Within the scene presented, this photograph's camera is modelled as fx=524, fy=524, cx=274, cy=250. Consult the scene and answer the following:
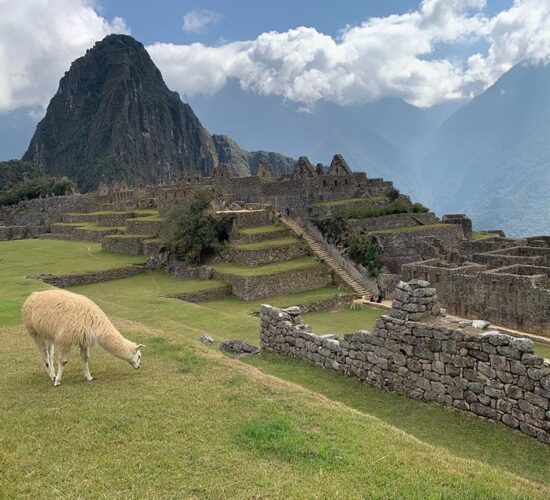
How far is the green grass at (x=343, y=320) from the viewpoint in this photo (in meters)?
18.8

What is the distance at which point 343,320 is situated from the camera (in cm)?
2084

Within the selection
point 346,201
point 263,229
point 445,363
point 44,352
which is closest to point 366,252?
point 263,229

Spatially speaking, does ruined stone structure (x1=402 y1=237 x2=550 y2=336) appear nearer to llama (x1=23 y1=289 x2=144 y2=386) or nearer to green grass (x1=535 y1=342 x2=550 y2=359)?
green grass (x1=535 y1=342 x2=550 y2=359)

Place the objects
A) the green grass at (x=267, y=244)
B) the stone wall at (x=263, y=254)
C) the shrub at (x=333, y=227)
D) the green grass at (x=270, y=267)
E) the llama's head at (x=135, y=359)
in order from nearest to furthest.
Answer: the llama's head at (x=135, y=359) < the green grass at (x=270, y=267) < the stone wall at (x=263, y=254) < the green grass at (x=267, y=244) < the shrub at (x=333, y=227)

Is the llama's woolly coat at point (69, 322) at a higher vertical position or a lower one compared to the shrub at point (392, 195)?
lower

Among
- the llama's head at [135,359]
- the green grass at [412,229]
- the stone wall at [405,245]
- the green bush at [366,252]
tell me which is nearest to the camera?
the llama's head at [135,359]

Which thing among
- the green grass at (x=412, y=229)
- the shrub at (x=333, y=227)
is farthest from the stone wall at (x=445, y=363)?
the green grass at (x=412, y=229)

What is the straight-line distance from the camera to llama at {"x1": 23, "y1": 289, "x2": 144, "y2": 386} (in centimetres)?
744

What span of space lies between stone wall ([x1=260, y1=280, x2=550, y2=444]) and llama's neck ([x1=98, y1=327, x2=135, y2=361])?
13.4ft

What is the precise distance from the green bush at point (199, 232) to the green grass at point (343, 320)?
32.8ft

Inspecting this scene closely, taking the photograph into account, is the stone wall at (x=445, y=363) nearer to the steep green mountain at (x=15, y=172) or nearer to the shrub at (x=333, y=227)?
the shrub at (x=333, y=227)

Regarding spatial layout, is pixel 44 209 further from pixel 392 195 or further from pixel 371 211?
pixel 371 211

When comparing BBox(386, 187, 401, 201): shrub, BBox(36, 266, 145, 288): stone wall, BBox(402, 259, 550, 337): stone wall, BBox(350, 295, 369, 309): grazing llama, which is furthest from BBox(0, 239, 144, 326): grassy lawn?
BBox(386, 187, 401, 201): shrub

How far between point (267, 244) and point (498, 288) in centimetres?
1345
